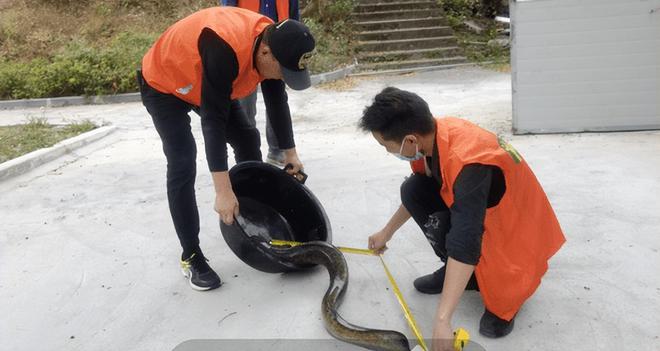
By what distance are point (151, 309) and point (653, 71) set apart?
481 cm

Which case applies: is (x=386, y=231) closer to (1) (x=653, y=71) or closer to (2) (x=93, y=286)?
(2) (x=93, y=286)

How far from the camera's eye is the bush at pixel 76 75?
362 inches

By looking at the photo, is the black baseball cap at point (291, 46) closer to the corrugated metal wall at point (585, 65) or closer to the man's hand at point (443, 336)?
the man's hand at point (443, 336)

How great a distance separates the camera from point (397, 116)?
196 cm

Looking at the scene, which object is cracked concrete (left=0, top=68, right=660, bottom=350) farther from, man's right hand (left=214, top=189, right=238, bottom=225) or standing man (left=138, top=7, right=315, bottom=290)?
man's right hand (left=214, top=189, right=238, bottom=225)

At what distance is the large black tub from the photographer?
278 cm

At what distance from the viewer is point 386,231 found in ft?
8.23

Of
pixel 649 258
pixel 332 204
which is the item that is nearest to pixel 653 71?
pixel 649 258

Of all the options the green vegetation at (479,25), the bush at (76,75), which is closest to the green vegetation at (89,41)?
the bush at (76,75)

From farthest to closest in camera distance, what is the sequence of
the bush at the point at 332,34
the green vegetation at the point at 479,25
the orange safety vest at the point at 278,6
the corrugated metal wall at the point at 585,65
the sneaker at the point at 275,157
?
the green vegetation at the point at 479,25 → the bush at the point at 332,34 → the corrugated metal wall at the point at 585,65 → the sneaker at the point at 275,157 → the orange safety vest at the point at 278,6

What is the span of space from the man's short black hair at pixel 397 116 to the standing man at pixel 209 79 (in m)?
0.42

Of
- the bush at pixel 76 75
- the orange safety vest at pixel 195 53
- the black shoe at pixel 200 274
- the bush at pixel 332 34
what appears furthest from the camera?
the bush at pixel 332 34

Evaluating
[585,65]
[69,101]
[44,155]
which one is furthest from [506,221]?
[69,101]

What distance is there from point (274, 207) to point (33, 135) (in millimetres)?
4168
